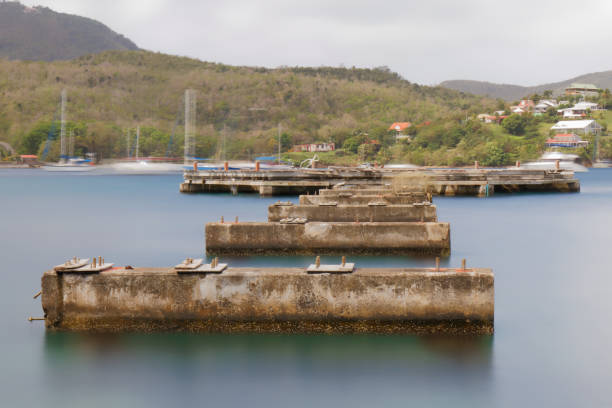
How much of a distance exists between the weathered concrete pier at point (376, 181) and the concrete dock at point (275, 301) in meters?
39.8

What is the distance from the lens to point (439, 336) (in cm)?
1178

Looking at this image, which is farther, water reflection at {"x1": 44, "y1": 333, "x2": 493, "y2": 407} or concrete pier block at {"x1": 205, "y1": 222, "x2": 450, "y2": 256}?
concrete pier block at {"x1": 205, "y1": 222, "x2": 450, "y2": 256}

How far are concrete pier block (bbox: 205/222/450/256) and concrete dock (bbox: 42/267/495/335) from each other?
897 cm

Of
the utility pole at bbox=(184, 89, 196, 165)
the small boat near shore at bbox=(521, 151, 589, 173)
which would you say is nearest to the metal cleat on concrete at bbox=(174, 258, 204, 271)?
the utility pole at bbox=(184, 89, 196, 165)

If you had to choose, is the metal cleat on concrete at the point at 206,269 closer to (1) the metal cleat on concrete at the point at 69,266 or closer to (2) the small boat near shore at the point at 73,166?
(1) the metal cleat on concrete at the point at 69,266

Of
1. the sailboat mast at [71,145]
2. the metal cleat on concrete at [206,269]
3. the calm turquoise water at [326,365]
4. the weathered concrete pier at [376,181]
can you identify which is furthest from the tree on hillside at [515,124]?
the metal cleat on concrete at [206,269]

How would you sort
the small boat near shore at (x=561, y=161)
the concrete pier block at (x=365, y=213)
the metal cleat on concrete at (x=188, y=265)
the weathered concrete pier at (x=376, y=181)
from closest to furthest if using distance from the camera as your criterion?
the metal cleat on concrete at (x=188, y=265) < the concrete pier block at (x=365, y=213) < the weathered concrete pier at (x=376, y=181) < the small boat near shore at (x=561, y=161)

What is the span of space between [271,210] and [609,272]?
12.4 metres

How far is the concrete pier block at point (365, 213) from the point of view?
24.5m

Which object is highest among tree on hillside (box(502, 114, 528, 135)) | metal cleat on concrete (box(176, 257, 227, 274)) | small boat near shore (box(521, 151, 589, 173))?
Result: tree on hillside (box(502, 114, 528, 135))

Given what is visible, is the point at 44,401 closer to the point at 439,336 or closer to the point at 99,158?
the point at 439,336

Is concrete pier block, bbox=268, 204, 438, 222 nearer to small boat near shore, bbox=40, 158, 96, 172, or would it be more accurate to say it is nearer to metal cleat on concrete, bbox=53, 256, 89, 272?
metal cleat on concrete, bbox=53, 256, 89, 272

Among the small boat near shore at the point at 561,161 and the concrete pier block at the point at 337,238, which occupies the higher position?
the small boat near shore at the point at 561,161

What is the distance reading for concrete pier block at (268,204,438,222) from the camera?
24.5m
